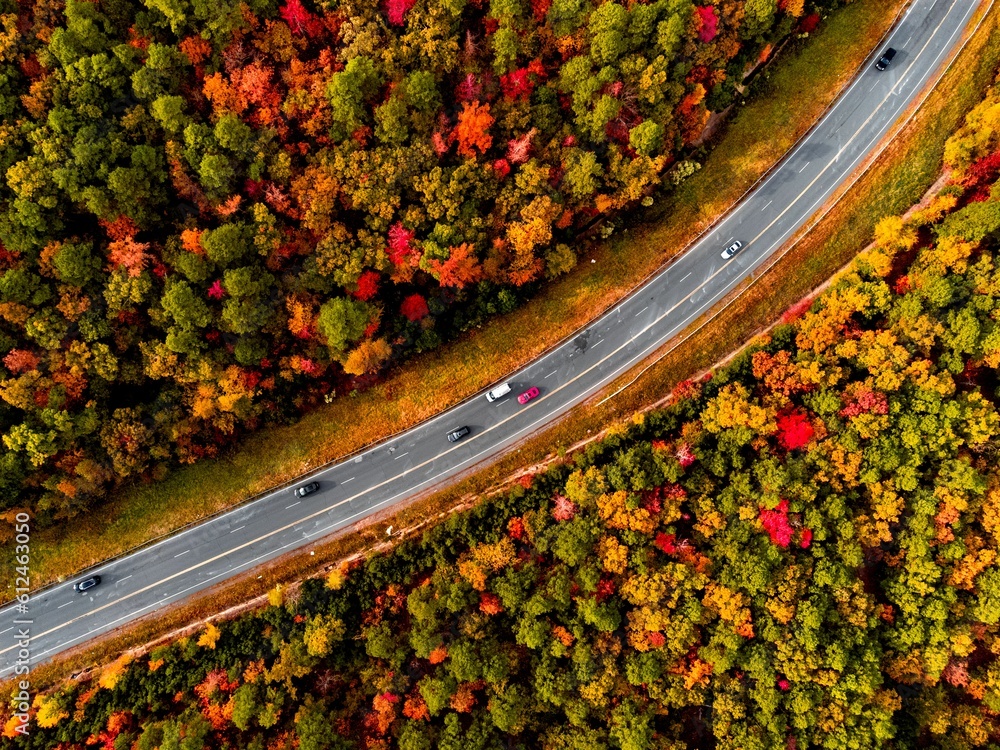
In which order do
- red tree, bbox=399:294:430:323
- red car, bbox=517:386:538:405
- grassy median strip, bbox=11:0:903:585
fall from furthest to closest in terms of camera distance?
red car, bbox=517:386:538:405 < grassy median strip, bbox=11:0:903:585 < red tree, bbox=399:294:430:323

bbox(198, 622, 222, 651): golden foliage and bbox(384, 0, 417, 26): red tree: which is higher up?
bbox(384, 0, 417, 26): red tree

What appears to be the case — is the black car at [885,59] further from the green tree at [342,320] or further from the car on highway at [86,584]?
the car on highway at [86,584]

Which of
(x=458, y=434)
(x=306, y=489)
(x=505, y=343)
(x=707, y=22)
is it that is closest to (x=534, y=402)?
(x=505, y=343)

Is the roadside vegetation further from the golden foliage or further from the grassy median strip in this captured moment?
the grassy median strip

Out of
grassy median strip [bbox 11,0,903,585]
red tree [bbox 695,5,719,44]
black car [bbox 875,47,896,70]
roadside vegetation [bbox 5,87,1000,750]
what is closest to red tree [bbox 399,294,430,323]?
grassy median strip [bbox 11,0,903,585]

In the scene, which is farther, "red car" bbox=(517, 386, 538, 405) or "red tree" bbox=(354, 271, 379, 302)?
"red car" bbox=(517, 386, 538, 405)

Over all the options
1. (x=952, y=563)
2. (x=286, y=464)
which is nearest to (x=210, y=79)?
(x=286, y=464)

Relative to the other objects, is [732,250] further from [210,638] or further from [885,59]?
[210,638]

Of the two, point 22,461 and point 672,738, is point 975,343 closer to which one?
point 672,738
